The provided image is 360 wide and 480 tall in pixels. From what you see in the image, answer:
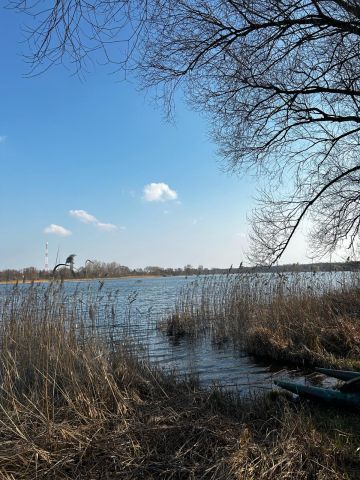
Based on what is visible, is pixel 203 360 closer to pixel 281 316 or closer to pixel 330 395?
pixel 281 316

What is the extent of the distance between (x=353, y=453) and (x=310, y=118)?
24.3 ft

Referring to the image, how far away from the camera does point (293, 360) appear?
8883 millimetres

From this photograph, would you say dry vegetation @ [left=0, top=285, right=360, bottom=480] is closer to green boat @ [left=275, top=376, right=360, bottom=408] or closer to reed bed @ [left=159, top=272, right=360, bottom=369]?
green boat @ [left=275, top=376, right=360, bottom=408]

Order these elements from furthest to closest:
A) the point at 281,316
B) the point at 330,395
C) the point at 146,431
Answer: the point at 281,316, the point at 330,395, the point at 146,431

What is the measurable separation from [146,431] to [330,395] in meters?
2.26

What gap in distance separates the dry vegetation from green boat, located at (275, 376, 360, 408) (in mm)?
146

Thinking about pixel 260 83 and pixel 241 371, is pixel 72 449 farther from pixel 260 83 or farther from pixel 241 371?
pixel 260 83

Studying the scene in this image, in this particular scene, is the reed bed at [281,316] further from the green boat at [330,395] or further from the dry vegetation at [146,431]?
the dry vegetation at [146,431]

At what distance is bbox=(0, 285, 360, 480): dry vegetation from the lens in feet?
10.7

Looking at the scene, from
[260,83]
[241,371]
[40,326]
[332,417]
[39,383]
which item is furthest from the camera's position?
[241,371]

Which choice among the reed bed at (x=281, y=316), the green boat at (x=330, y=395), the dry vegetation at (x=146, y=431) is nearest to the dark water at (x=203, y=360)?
the reed bed at (x=281, y=316)

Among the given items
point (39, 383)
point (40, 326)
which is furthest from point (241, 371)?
point (39, 383)

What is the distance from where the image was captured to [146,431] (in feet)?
12.8

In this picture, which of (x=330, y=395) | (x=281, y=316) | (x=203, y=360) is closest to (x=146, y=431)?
(x=330, y=395)
